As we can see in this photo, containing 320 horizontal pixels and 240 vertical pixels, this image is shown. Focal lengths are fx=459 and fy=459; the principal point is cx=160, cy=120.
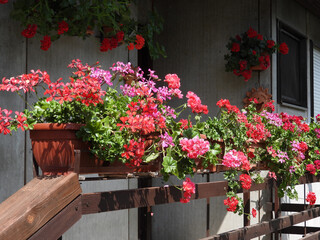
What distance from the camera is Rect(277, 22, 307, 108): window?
541 centimetres

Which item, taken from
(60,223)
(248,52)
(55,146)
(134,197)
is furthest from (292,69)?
(60,223)

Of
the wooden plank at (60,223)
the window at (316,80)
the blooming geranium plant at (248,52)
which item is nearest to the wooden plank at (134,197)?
the wooden plank at (60,223)

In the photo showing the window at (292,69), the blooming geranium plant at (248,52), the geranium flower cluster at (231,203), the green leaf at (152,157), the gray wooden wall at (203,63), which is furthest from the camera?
the window at (292,69)

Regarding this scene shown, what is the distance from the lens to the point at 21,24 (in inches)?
120

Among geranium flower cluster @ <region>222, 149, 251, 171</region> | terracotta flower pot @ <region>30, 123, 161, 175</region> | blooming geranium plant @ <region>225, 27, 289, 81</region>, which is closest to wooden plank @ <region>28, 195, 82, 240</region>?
terracotta flower pot @ <region>30, 123, 161, 175</region>

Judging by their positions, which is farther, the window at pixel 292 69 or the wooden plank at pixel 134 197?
the window at pixel 292 69

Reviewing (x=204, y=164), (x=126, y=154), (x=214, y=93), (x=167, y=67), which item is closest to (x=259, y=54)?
(x=214, y=93)

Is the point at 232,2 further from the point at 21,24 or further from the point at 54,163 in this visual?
the point at 54,163

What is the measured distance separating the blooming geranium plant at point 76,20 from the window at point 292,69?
2.31 m

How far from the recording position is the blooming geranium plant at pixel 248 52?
191 inches

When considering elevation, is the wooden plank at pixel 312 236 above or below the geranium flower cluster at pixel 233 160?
below

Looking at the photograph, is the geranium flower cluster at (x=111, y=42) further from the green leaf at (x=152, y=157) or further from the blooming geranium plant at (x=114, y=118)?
the green leaf at (x=152, y=157)

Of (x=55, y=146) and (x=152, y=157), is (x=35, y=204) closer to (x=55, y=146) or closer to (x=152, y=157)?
(x=55, y=146)

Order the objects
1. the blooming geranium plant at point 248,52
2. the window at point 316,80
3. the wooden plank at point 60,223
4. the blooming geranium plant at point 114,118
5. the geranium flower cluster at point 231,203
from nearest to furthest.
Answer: the wooden plank at point 60,223, the blooming geranium plant at point 114,118, the geranium flower cluster at point 231,203, the blooming geranium plant at point 248,52, the window at point 316,80
